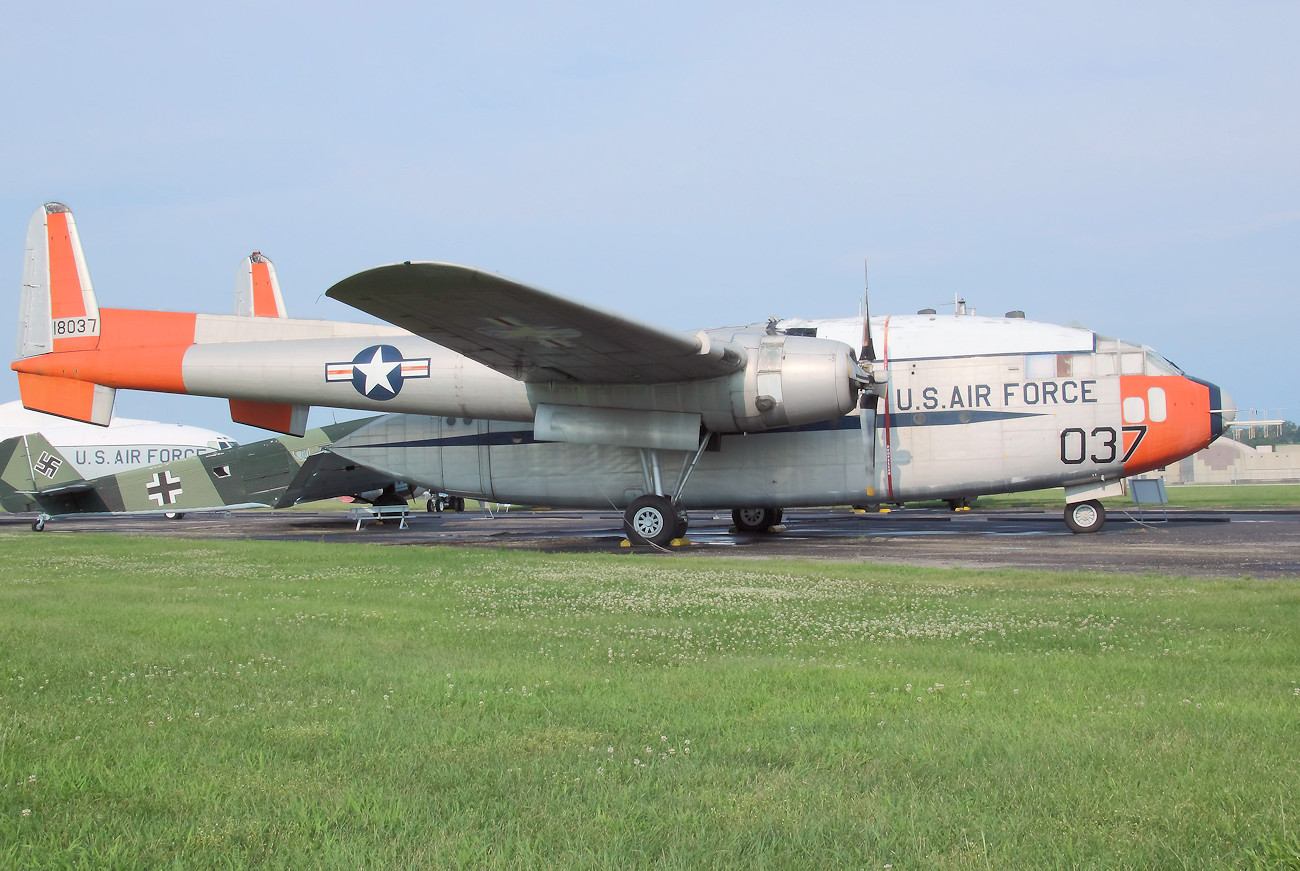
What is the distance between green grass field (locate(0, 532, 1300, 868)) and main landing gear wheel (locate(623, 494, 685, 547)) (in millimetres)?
8862

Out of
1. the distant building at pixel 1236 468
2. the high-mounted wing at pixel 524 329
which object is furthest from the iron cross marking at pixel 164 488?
the distant building at pixel 1236 468

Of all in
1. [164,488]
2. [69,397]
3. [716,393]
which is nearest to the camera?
[716,393]

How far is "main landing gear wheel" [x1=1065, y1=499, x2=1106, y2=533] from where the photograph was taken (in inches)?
742

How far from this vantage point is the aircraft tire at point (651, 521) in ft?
59.8

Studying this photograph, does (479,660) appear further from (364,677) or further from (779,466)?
(779,466)

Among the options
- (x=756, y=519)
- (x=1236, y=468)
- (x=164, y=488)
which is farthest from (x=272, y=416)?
(x=1236, y=468)

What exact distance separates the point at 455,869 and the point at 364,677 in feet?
10.4

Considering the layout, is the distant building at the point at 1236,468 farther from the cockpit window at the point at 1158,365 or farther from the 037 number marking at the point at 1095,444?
the 037 number marking at the point at 1095,444

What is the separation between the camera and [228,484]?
1249 inches

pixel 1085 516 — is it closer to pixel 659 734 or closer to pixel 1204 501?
pixel 659 734

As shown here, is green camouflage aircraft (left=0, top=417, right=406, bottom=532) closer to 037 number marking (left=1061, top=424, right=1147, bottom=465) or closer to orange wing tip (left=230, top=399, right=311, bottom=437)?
orange wing tip (left=230, top=399, right=311, bottom=437)

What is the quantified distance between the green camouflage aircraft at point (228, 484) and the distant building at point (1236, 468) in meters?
63.5

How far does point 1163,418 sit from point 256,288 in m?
23.5

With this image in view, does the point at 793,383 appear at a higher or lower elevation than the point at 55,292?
lower
